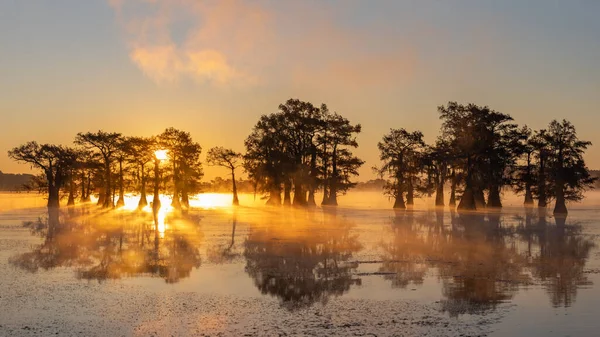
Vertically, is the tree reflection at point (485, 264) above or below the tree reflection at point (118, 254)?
above

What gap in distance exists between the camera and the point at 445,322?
11758mm

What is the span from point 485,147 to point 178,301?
6292 cm

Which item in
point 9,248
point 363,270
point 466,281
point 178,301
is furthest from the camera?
point 9,248

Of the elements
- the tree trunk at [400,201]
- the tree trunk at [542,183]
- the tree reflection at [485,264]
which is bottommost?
the tree reflection at [485,264]

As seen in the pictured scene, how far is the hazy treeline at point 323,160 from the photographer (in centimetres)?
7156

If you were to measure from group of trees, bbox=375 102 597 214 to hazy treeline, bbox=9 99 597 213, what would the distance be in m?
0.14

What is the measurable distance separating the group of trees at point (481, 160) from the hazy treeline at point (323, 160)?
0.47 ft

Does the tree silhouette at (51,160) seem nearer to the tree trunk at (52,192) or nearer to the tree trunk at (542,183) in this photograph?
the tree trunk at (52,192)

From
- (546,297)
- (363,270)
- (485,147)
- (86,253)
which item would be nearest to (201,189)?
(485,147)

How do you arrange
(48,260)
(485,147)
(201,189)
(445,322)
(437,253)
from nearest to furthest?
(445,322) → (48,260) → (437,253) → (485,147) → (201,189)

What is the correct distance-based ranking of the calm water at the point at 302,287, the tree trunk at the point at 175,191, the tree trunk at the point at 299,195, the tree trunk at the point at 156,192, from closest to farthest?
1. the calm water at the point at 302,287
2. the tree trunk at the point at 156,192
3. the tree trunk at the point at 299,195
4. the tree trunk at the point at 175,191

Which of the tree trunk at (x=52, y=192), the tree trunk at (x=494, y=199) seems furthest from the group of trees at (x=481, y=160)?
the tree trunk at (x=52, y=192)

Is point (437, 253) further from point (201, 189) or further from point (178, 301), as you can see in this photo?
point (201, 189)

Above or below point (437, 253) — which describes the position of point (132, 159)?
above
